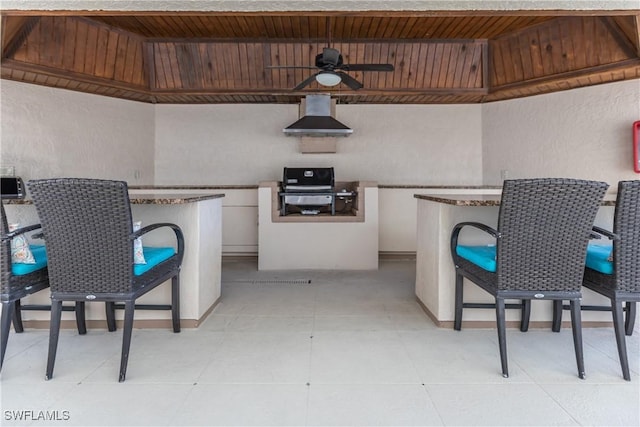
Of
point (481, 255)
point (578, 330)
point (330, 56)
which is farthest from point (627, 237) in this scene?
point (330, 56)

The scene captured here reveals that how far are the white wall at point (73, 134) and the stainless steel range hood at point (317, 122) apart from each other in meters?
2.08

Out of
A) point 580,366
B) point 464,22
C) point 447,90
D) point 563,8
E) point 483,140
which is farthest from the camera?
point 483,140

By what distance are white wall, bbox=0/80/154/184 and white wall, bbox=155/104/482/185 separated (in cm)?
37

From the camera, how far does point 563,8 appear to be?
1.75 meters

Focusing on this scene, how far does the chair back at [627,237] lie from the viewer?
5.11 feet

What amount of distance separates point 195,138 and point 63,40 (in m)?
1.84

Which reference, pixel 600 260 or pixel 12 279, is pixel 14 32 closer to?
pixel 12 279

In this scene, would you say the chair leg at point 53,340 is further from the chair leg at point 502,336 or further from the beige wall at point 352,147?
the beige wall at point 352,147

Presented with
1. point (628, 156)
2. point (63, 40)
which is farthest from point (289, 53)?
point (628, 156)

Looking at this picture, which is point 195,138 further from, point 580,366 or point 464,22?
point 580,366

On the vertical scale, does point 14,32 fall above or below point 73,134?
above

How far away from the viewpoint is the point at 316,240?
3969 millimetres

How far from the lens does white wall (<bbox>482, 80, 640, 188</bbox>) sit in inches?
135

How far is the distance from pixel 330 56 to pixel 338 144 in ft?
7.18
